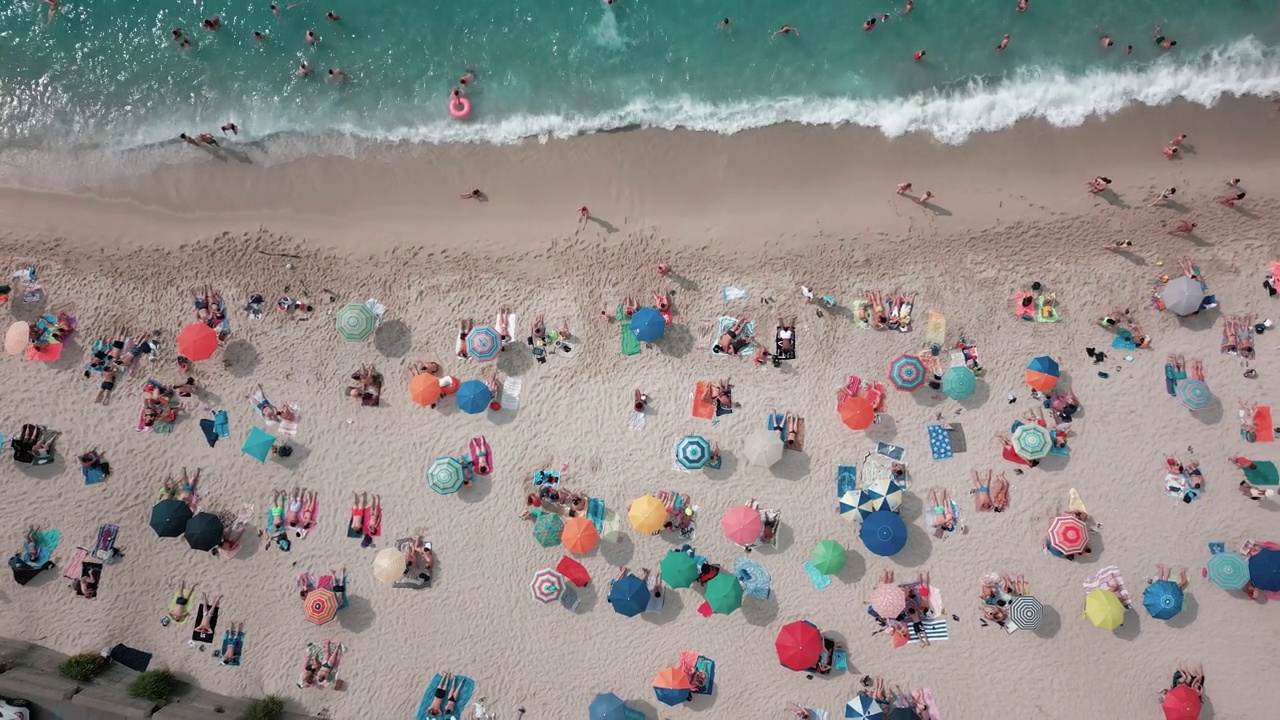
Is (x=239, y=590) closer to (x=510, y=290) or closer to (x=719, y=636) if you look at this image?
(x=510, y=290)

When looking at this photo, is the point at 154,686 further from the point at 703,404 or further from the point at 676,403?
the point at 703,404

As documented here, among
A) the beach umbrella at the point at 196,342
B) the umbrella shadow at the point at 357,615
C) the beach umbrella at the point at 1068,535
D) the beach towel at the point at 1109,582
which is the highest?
the beach umbrella at the point at 196,342

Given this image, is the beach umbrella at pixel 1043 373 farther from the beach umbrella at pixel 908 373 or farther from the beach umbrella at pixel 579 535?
the beach umbrella at pixel 579 535

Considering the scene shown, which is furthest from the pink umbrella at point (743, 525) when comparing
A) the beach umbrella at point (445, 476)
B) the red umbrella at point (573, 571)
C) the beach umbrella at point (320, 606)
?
the beach umbrella at point (320, 606)

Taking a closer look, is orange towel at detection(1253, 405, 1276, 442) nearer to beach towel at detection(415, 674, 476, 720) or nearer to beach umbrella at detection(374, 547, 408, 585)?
beach towel at detection(415, 674, 476, 720)

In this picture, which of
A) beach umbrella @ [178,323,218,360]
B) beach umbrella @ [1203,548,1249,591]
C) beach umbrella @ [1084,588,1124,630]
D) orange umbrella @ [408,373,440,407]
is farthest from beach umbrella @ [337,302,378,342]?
beach umbrella @ [1203,548,1249,591]

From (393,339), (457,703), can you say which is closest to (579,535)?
(457,703)
